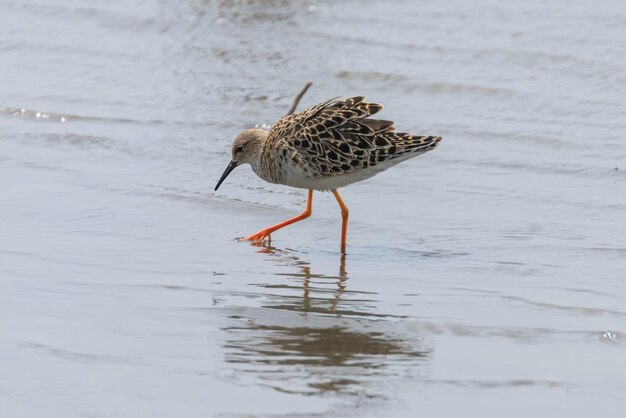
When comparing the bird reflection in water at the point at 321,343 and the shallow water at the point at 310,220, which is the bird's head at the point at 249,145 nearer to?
the shallow water at the point at 310,220

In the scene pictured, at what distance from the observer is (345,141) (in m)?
8.45

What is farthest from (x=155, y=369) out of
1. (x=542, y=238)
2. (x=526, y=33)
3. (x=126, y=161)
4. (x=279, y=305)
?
(x=526, y=33)

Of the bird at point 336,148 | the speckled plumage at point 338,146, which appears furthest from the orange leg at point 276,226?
the speckled plumage at point 338,146

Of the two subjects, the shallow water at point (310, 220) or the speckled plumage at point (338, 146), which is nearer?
the shallow water at point (310, 220)

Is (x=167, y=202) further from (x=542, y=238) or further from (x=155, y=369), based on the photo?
(x=155, y=369)

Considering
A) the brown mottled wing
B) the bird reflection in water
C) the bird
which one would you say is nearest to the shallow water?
the bird reflection in water

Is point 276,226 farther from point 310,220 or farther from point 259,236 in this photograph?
point 310,220

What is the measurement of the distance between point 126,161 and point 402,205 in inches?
94.9

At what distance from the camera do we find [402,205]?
9.55 meters

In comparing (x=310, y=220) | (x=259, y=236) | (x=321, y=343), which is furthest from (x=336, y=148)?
(x=321, y=343)

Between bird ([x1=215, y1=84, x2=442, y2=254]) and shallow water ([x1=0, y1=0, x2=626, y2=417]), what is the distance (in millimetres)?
444

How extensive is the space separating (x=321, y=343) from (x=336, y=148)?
2.37 m

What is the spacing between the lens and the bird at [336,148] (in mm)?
8438

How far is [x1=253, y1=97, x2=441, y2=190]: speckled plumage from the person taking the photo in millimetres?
8438
